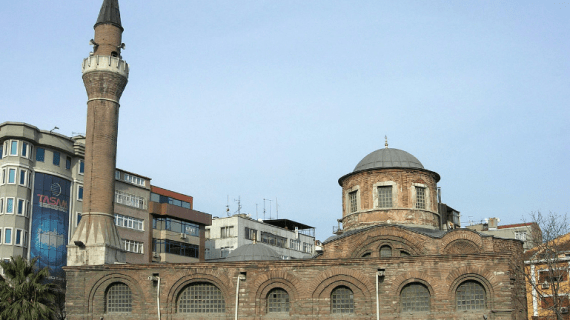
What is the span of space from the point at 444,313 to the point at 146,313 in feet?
40.8

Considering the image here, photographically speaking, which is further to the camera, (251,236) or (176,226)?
(251,236)

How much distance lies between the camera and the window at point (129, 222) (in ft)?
160

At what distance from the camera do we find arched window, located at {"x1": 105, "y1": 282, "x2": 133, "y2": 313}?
2870 centimetres

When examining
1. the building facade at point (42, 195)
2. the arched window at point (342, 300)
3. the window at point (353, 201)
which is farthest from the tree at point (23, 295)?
the window at point (353, 201)

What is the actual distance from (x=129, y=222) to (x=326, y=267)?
26.5 m

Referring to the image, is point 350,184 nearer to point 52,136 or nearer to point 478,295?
point 478,295

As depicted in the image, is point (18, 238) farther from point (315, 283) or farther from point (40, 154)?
point (315, 283)

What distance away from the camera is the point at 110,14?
35406 mm

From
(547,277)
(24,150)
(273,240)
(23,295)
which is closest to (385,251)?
(547,277)

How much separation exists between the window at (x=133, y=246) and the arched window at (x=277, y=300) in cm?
2377

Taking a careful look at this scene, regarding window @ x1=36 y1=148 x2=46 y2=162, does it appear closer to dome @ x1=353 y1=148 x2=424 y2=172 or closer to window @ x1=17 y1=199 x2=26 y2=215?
window @ x1=17 y1=199 x2=26 y2=215

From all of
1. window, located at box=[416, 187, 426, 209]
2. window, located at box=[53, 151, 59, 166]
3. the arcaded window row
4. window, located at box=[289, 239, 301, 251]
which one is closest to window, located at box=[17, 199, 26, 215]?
window, located at box=[53, 151, 59, 166]

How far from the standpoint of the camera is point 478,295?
25828mm

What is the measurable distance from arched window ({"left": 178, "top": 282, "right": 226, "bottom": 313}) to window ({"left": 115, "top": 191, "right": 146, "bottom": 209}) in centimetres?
2250
